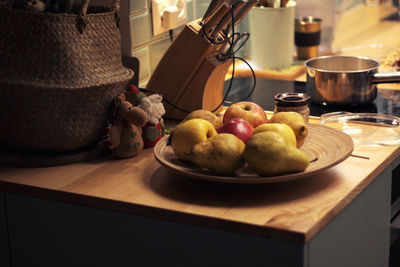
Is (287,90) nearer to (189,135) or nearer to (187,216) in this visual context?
(189,135)

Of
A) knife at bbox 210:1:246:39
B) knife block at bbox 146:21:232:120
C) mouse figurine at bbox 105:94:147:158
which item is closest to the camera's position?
mouse figurine at bbox 105:94:147:158

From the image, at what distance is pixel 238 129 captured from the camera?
1166 millimetres

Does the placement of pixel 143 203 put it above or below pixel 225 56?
below

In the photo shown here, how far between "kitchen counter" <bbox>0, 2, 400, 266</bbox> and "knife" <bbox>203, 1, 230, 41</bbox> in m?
0.34

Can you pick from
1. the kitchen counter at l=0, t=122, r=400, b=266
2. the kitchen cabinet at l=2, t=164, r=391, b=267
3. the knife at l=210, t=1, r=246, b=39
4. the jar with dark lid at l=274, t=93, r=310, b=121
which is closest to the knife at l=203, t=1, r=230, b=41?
the knife at l=210, t=1, r=246, b=39

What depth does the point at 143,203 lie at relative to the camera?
1.07 meters

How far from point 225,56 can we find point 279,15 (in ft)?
2.17

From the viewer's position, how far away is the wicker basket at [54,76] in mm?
1169

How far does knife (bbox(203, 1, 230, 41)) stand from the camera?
140 centimetres

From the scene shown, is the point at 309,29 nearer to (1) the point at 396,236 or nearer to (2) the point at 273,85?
(2) the point at 273,85

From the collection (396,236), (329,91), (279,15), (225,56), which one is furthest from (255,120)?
(279,15)

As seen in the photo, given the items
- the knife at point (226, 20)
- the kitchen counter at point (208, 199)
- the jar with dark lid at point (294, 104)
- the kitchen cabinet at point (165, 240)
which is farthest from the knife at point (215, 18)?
the kitchen cabinet at point (165, 240)

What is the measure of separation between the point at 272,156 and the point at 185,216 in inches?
6.9

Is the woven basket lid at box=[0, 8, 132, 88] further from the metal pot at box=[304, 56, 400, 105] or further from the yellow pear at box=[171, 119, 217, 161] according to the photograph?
the metal pot at box=[304, 56, 400, 105]
